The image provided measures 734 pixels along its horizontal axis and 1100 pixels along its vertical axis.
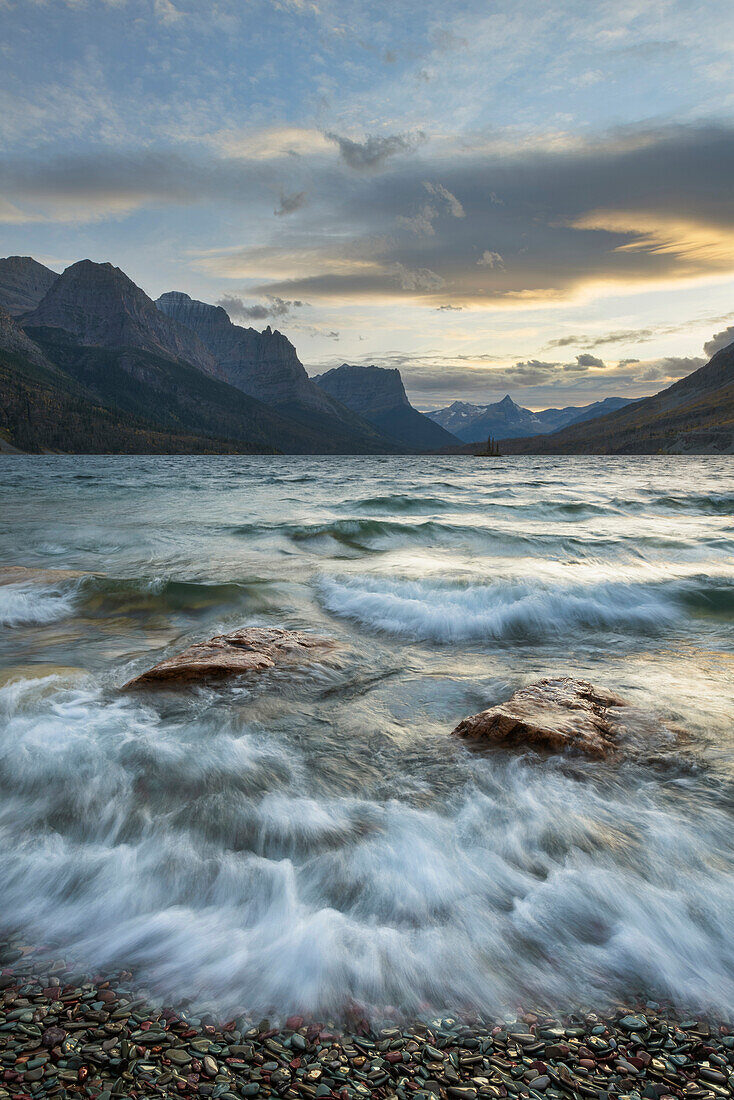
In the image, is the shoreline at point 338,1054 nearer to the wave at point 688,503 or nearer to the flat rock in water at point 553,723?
the flat rock in water at point 553,723

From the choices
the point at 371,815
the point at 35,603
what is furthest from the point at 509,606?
the point at 35,603

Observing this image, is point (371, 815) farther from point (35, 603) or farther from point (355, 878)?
point (35, 603)

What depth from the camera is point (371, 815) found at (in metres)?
4.90

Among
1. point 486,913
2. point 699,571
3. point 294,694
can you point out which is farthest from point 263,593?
point 699,571

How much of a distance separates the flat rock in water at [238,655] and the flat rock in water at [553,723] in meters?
3.18

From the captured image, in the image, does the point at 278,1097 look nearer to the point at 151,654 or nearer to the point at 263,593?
the point at 151,654

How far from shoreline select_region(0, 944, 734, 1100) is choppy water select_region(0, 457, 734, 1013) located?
213mm

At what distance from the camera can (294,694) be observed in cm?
738

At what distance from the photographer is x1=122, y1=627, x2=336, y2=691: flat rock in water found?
7.58m

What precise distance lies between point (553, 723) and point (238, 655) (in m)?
4.58

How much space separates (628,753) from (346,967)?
3739 millimetres

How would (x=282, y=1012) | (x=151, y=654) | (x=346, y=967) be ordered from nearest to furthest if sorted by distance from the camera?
(x=282, y=1012) < (x=346, y=967) < (x=151, y=654)

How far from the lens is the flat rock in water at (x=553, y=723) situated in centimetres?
582

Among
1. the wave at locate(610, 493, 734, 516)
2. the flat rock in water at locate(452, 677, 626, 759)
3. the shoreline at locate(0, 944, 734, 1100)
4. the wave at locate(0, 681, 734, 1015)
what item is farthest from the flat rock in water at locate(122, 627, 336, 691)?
the wave at locate(610, 493, 734, 516)
